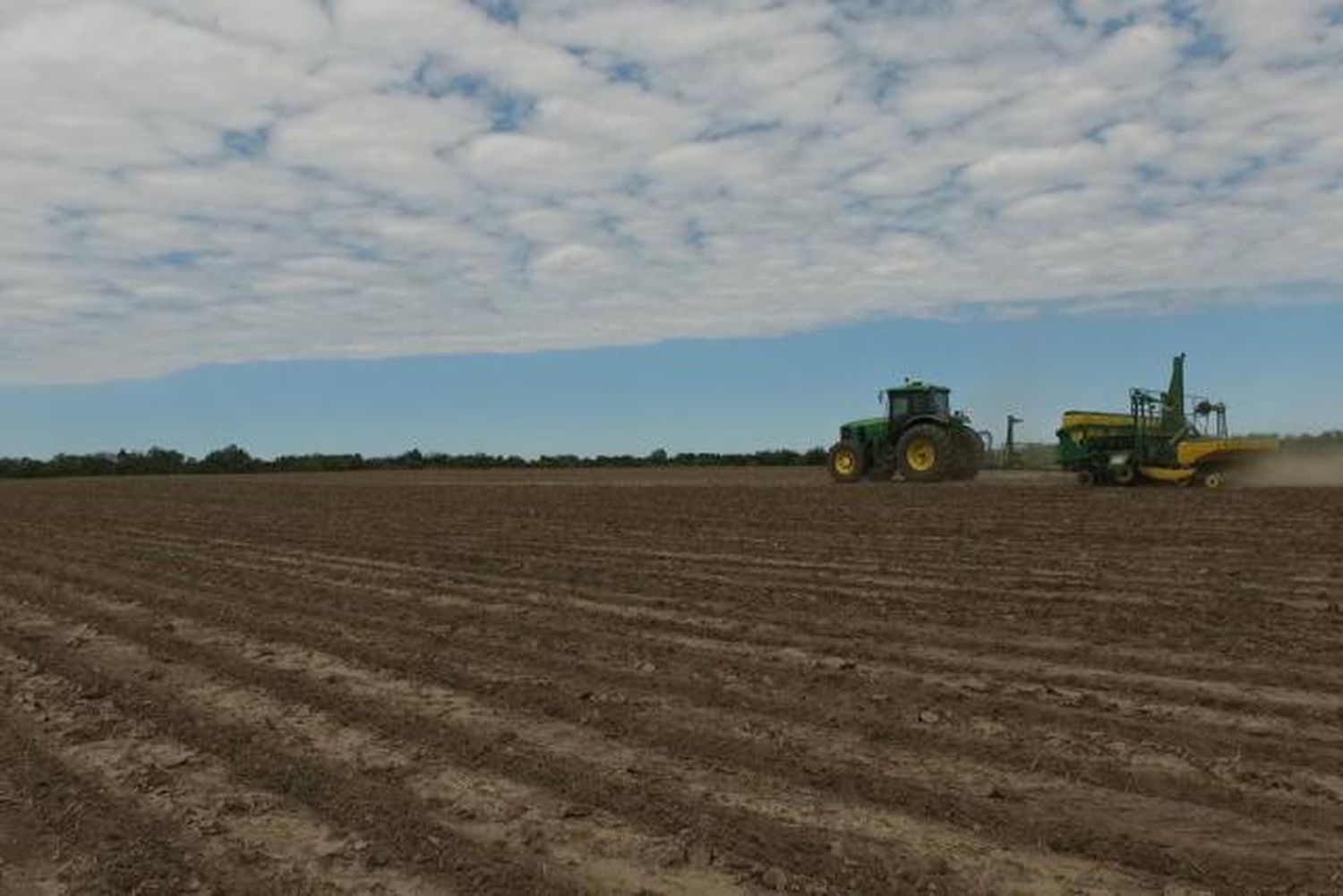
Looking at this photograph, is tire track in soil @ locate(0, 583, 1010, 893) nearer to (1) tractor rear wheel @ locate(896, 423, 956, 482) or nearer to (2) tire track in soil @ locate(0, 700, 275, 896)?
(2) tire track in soil @ locate(0, 700, 275, 896)

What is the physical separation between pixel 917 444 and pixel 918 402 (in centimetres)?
94

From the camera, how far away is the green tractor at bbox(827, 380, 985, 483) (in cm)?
2459

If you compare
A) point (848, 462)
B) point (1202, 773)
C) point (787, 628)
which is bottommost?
point (1202, 773)

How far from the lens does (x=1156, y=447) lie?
72.7 feet

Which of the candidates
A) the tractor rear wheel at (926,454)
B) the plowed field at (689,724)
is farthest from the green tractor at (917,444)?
the plowed field at (689,724)

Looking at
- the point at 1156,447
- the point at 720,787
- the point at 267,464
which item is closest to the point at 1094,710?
the point at 720,787

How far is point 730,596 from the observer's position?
33.6 ft

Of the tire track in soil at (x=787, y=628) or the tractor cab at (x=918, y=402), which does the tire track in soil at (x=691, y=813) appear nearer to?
the tire track in soil at (x=787, y=628)

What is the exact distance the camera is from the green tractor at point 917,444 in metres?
24.6

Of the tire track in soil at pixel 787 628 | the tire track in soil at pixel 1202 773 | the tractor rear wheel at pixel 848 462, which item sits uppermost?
the tractor rear wheel at pixel 848 462

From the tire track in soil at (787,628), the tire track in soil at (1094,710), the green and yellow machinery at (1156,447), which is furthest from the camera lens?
the green and yellow machinery at (1156,447)

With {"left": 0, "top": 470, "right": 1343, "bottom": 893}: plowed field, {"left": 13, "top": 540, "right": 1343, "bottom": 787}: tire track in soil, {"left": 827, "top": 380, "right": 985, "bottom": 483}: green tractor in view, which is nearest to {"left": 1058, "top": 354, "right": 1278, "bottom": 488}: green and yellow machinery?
{"left": 827, "top": 380, "right": 985, "bottom": 483}: green tractor

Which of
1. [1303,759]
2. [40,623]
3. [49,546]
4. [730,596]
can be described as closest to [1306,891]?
[1303,759]

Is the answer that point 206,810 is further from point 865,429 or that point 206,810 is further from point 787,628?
point 865,429
